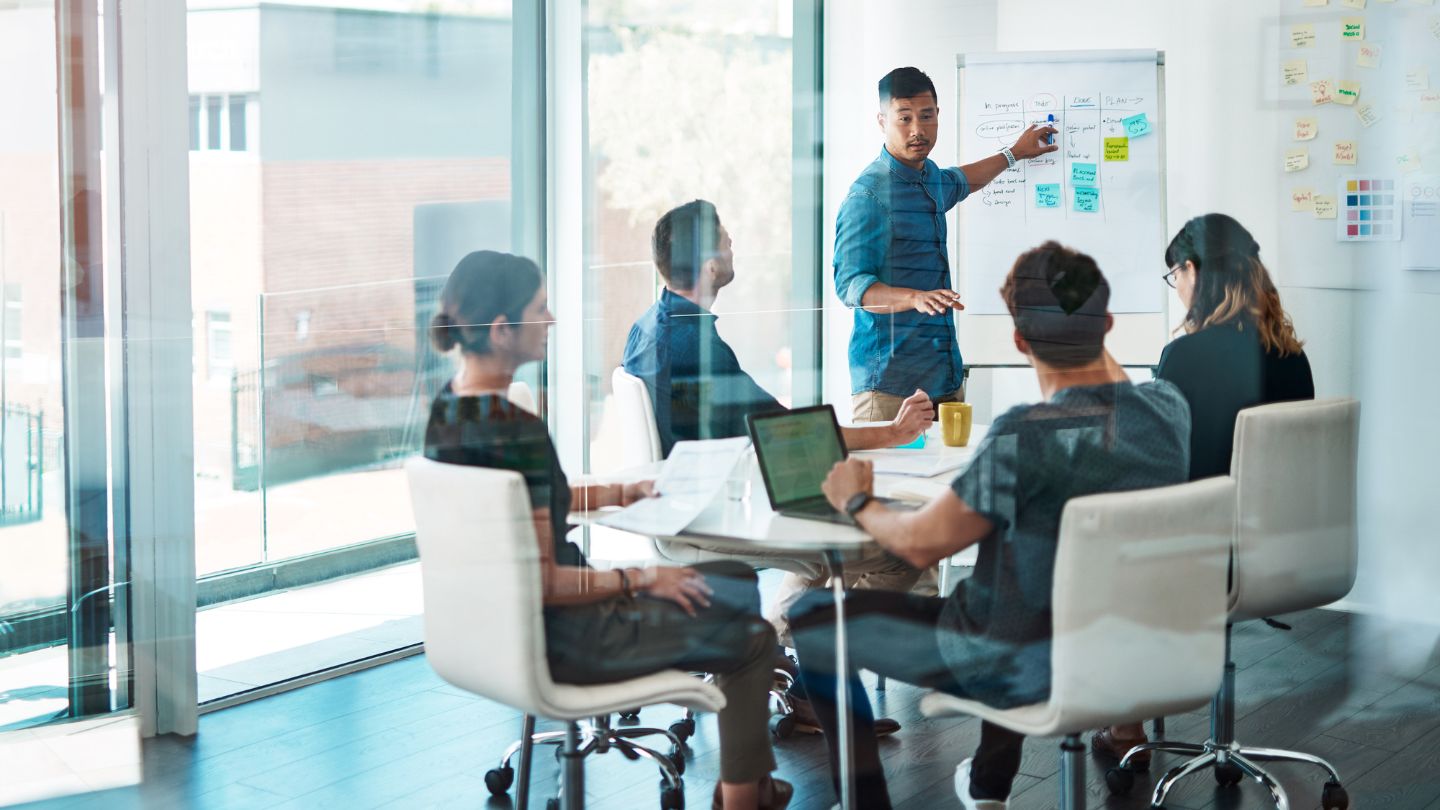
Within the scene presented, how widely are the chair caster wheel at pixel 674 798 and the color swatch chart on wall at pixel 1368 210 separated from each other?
2199 mm

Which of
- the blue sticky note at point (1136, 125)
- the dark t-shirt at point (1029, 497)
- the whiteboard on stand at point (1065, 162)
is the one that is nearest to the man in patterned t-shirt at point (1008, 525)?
the dark t-shirt at point (1029, 497)

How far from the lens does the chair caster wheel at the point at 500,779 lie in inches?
112

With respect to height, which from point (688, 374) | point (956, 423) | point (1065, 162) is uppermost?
point (1065, 162)

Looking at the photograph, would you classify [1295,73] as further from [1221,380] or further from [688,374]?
[688,374]

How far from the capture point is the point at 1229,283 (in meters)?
3.21

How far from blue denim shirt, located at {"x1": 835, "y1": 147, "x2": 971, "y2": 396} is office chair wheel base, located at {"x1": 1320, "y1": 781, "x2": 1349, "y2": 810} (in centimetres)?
121

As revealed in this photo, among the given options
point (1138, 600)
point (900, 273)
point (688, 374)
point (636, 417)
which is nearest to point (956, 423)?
point (900, 273)

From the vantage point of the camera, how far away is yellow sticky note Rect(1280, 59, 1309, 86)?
11.1 feet

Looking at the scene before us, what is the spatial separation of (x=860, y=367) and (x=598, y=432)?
2.25 ft

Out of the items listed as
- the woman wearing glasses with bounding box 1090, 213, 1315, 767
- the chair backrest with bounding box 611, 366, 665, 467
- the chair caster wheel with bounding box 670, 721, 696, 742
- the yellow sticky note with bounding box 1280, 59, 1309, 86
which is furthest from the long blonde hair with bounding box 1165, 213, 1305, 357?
the chair caster wheel with bounding box 670, 721, 696, 742

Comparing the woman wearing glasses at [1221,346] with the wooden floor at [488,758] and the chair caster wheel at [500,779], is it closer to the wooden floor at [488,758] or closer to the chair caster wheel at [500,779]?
the wooden floor at [488,758]

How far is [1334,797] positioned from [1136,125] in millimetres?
1697

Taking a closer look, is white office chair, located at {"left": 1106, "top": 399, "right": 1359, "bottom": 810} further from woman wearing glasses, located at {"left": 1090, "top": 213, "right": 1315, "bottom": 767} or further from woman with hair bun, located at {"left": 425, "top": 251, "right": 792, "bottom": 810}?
woman with hair bun, located at {"left": 425, "top": 251, "right": 792, "bottom": 810}

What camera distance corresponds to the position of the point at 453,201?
3.20 metres
